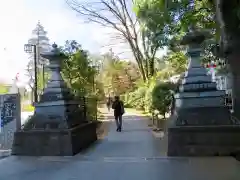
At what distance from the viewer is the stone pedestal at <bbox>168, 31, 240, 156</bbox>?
10.1m

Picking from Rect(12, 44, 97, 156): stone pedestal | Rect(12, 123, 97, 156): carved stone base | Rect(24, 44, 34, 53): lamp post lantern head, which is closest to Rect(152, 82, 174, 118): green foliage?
Rect(12, 44, 97, 156): stone pedestal

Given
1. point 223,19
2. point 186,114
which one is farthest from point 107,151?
point 223,19

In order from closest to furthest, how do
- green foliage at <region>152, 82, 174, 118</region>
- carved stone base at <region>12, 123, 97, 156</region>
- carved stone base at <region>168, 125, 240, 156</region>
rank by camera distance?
1. carved stone base at <region>168, 125, 240, 156</region>
2. carved stone base at <region>12, 123, 97, 156</region>
3. green foliage at <region>152, 82, 174, 118</region>

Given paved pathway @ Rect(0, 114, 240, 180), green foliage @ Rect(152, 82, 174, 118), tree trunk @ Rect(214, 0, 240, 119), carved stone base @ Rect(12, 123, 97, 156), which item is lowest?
paved pathway @ Rect(0, 114, 240, 180)

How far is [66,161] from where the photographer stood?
10.1 m

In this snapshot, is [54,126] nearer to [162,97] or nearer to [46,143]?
[46,143]

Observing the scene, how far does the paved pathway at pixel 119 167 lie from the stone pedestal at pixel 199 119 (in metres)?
0.55

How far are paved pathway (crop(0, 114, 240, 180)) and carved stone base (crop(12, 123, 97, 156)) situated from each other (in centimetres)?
40

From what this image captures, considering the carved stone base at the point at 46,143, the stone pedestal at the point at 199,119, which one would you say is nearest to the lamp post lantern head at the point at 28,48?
the carved stone base at the point at 46,143

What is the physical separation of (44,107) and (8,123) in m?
1.25

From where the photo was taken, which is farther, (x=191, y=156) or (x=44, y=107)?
(x=44, y=107)

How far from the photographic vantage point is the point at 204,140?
10180mm

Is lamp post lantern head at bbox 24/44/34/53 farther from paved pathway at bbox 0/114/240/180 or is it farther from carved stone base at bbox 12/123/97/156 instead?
paved pathway at bbox 0/114/240/180

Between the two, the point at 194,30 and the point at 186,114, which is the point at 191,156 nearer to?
the point at 186,114
